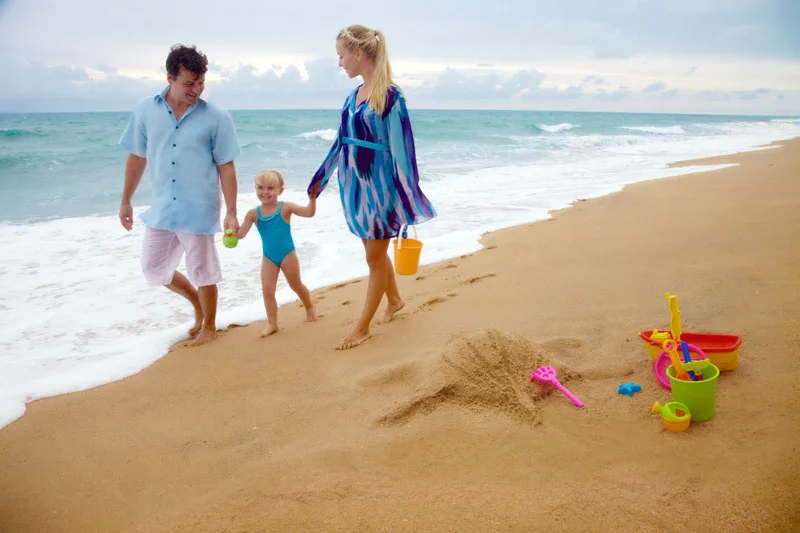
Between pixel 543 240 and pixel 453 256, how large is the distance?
2.97ft

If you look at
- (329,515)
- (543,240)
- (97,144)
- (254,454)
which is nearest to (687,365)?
(329,515)

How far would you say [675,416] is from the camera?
222 cm

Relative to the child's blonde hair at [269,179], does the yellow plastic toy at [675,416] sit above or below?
below

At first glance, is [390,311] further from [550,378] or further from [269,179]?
[550,378]

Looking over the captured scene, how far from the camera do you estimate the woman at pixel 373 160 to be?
321 centimetres

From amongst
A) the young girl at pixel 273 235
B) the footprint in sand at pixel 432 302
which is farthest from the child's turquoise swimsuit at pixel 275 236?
the footprint in sand at pixel 432 302

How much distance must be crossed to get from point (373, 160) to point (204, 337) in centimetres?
169

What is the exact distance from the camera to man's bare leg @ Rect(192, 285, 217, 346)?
3867 mm

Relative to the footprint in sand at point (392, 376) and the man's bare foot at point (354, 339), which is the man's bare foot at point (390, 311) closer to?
the man's bare foot at point (354, 339)

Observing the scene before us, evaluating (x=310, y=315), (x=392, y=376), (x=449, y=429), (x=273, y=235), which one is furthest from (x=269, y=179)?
(x=449, y=429)

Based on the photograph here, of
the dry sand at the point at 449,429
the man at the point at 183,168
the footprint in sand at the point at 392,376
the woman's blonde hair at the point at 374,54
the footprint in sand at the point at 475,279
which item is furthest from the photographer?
the footprint in sand at the point at 475,279

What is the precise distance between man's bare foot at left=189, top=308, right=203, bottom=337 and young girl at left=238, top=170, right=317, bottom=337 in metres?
0.55

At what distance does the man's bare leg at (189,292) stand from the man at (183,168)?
99mm

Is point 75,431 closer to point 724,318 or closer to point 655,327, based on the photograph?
point 655,327
